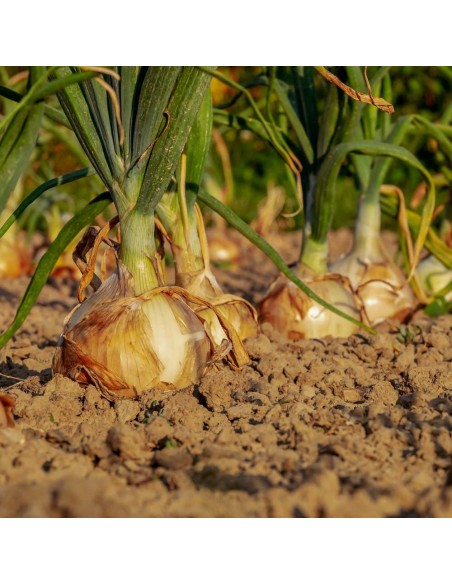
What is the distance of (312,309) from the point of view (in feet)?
7.86

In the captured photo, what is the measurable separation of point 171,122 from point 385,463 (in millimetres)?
816

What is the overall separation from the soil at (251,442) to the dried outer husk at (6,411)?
0.03m

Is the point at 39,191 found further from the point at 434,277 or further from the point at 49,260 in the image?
the point at 434,277

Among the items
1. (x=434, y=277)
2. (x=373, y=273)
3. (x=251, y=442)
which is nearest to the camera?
(x=251, y=442)

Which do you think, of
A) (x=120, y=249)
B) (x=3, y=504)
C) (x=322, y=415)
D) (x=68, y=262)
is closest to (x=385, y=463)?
(x=322, y=415)

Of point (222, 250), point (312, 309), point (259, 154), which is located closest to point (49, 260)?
point (312, 309)

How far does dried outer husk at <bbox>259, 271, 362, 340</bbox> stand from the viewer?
7.85ft

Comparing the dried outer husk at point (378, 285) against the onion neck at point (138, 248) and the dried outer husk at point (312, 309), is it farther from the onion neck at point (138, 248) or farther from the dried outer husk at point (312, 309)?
the onion neck at point (138, 248)

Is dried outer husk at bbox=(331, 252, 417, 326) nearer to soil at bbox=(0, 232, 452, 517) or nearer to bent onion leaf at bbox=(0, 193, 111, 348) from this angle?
soil at bbox=(0, 232, 452, 517)

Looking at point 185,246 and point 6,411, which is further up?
point 185,246

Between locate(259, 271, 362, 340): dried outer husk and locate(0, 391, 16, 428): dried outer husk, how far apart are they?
1012 mm

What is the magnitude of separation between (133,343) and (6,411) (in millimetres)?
305

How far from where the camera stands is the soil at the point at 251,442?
1267mm

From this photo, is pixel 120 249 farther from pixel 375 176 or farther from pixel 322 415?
pixel 375 176
